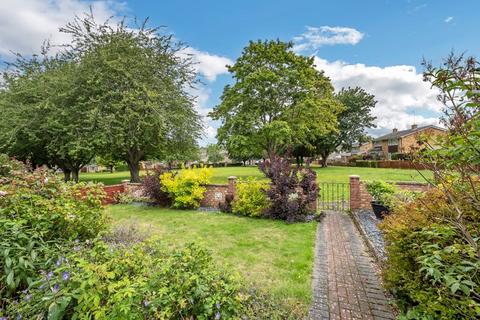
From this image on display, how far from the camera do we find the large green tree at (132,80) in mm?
11984

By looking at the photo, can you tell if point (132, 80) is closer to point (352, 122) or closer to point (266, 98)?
point (266, 98)

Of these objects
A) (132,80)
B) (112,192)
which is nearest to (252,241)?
(112,192)

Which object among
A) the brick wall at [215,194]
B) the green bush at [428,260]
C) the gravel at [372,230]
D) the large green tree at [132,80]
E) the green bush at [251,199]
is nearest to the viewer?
the green bush at [428,260]

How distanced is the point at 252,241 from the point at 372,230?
3.05m

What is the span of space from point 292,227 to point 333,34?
873 cm

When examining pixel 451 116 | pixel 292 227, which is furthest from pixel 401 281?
pixel 292 227

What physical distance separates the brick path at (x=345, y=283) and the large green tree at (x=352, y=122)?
88.0 feet

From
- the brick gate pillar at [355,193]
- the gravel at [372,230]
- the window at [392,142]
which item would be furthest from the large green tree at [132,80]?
the window at [392,142]

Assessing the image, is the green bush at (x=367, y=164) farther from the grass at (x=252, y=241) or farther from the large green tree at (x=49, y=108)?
the large green tree at (x=49, y=108)

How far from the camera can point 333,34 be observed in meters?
10.5

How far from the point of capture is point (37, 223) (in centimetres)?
315

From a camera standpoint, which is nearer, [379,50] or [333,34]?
[379,50]

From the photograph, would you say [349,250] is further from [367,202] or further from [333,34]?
[333,34]

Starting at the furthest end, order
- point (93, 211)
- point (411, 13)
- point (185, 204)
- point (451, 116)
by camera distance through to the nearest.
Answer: point (185, 204), point (411, 13), point (93, 211), point (451, 116)
